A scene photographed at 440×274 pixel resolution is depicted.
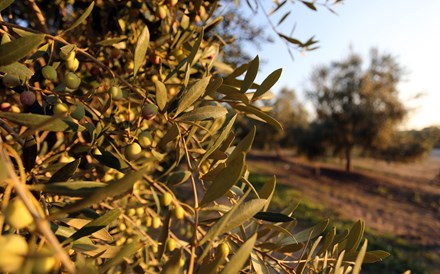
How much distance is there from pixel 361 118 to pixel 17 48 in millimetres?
15099

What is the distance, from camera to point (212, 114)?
62cm

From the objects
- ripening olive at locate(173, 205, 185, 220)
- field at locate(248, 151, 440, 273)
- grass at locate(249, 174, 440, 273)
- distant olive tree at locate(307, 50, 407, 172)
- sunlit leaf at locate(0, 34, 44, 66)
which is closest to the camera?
sunlit leaf at locate(0, 34, 44, 66)

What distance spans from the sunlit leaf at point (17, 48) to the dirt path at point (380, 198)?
280 inches

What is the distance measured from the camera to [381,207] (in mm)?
8625

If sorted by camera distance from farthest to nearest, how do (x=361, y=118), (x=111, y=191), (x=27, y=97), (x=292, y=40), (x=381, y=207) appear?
(x=361, y=118) < (x=381, y=207) < (x=292, y=40) < (x=27, y=97) < (x=111, y=191)

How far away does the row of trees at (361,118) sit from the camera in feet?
45.2

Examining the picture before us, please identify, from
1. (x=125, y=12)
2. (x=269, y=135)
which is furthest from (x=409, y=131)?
(x=125, y=12)

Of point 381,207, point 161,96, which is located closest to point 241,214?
point 161,96

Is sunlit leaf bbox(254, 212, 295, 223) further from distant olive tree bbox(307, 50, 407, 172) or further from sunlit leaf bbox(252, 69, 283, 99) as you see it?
distant olive tree bbox(307, 50, 407, 172)

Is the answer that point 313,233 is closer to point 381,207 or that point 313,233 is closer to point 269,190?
point 269,190

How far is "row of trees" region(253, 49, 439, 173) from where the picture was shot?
13.8 meters

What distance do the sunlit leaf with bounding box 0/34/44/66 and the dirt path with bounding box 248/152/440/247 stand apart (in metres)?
7.11

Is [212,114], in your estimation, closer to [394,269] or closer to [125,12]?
[125,12]

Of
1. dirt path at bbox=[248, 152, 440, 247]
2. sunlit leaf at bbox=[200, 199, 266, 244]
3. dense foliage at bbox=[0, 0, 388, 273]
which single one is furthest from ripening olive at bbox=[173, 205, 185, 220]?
dirt path at bbox=[248, 152, 440, 247]
